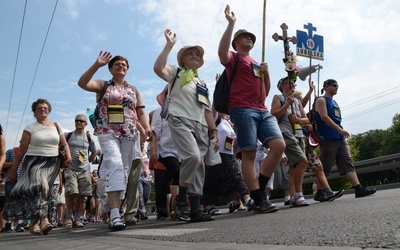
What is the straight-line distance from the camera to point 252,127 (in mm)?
4945

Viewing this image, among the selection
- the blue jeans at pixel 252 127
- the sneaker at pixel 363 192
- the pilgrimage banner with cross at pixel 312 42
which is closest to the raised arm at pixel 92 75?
the blue jeans at pixel 252 127

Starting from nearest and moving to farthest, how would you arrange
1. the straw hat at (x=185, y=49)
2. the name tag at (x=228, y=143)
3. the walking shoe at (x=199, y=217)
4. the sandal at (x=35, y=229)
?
the walking shoe at (x=199, y=217), the sandal at (x=35, y=229), the straw hat at (x=185, y=49), the name tag at (x=228, y=143)

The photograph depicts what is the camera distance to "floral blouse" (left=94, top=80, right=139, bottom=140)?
198 inches

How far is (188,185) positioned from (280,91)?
242cm

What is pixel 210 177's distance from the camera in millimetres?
6227

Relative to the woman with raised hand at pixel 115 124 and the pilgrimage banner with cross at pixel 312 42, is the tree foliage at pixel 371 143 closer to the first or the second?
the pilgrimage banner with cross at pixel 312 42

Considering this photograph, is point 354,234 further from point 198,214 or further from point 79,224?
point 79,224

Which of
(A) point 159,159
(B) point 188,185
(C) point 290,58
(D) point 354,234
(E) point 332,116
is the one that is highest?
A: (C) point 290,58

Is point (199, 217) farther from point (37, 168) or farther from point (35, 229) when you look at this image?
point (37, 168)

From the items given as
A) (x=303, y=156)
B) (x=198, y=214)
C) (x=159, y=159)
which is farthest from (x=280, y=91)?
(x=198, y=214)

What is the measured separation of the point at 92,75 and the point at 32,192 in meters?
1.70

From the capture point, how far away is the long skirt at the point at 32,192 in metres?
5.36

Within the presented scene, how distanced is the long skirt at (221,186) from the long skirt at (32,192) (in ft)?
6.93

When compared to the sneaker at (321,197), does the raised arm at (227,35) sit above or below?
above
